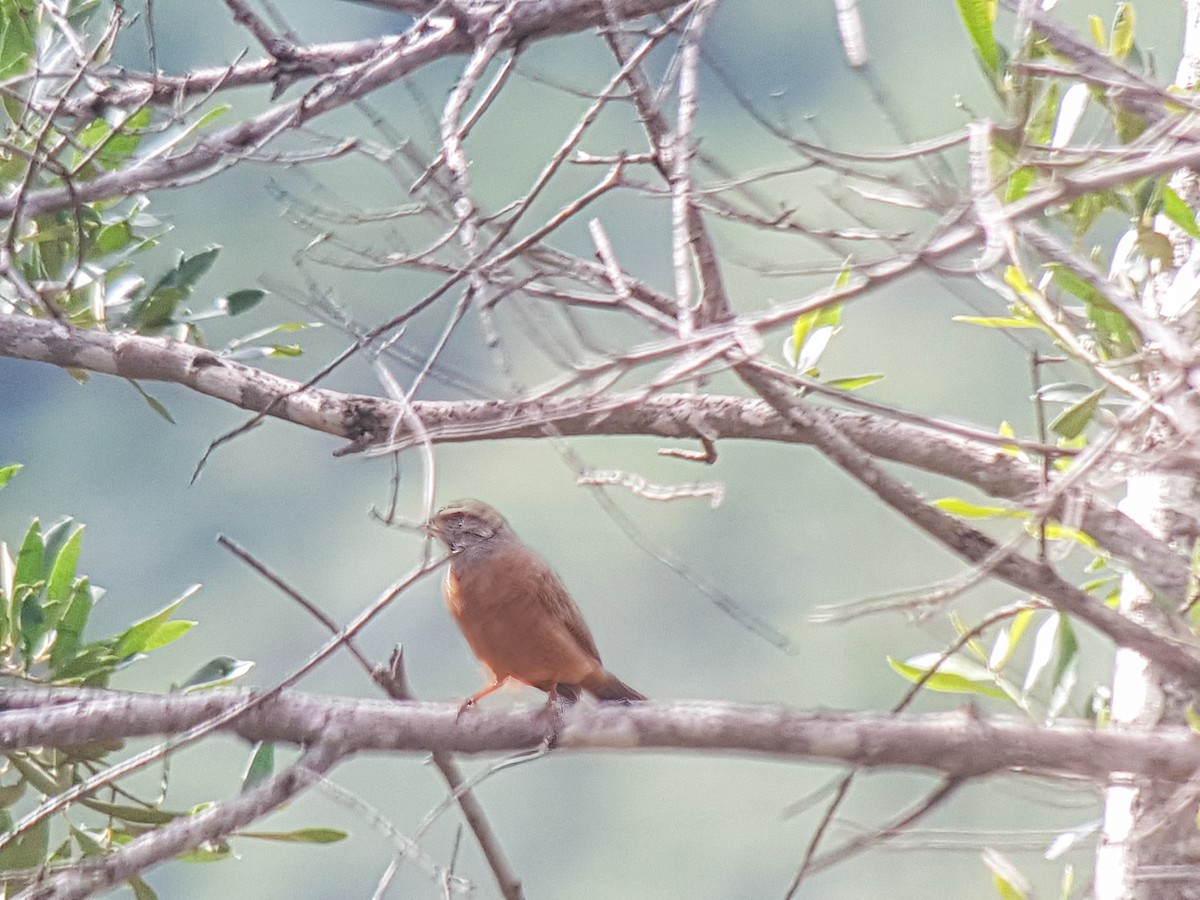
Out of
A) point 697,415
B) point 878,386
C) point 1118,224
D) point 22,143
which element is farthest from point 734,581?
point 22,143

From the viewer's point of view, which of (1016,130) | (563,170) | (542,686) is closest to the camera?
(1016,130)

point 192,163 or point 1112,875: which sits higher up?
point 192,163

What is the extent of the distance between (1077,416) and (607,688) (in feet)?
3.85

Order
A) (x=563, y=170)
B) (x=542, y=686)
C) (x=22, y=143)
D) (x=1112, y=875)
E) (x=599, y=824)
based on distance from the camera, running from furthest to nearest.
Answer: (x=563, y=170)
(x=599, y=824)
(x=542, y=686)
(x=22, y=143)
(x=1112, y=875)

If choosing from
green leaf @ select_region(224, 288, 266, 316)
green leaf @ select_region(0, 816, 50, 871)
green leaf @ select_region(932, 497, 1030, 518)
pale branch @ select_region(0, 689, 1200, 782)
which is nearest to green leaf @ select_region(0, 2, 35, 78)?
green leaf @ select_region(224, 288, 266, 316)

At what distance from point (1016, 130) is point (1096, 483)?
17.8 inches

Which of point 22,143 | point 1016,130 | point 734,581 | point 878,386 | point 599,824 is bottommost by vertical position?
→ point 599,824

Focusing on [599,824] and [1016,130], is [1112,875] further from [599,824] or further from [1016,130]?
[599,824]

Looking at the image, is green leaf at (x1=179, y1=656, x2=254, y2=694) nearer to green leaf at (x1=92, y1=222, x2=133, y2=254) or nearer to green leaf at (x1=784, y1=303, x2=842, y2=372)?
green leaf at (x1=92, y1=222, x2=133, y2=254)

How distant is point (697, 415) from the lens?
82.5 inches

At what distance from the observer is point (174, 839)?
1508 millimetres

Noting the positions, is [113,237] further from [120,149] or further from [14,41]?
[14,41]

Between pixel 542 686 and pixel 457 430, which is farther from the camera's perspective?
pixel 542 686

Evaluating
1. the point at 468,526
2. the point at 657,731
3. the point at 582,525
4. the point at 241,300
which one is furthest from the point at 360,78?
the point at 582,525
